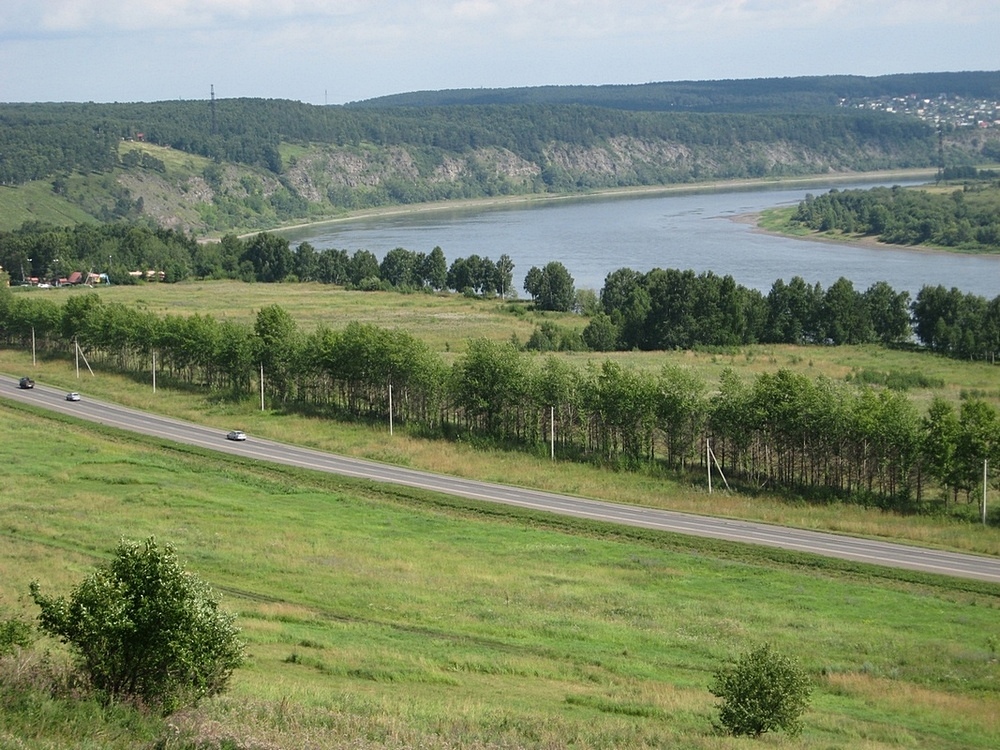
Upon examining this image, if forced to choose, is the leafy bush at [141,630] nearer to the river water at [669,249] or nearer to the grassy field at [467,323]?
the grassy field at [467,323]

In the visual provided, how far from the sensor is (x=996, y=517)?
3575cm

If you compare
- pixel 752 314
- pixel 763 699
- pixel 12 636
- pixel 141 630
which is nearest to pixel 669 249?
pixel 752 314

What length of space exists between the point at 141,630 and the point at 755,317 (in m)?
65.4

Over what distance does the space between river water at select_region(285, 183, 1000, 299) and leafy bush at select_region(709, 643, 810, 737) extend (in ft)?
262

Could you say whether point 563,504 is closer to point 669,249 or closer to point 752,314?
point 752,314

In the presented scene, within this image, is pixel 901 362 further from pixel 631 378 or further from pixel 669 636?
pixel 669 636

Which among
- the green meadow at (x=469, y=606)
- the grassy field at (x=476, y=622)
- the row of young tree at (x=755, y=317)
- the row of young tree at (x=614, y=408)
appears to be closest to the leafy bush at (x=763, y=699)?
the grassy field at (x=476, y=622)

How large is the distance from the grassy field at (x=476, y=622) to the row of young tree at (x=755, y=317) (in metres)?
39.2

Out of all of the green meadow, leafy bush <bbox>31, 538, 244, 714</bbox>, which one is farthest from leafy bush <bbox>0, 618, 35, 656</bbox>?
leafy bush <bbox>31, 538, 244, 714</bbox>

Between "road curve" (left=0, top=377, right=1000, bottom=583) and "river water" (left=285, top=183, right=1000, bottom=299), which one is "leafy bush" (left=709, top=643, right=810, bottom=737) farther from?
"river water" (left=285, top=183, right=1000, bottom=299)

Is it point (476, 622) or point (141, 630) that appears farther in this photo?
point (476, 622)

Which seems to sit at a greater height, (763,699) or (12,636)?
(12,636)

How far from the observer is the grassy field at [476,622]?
16859 millimetres

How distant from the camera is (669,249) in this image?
134875 millimetres
